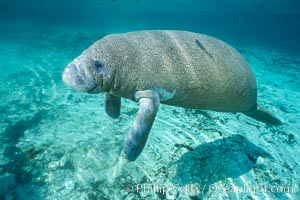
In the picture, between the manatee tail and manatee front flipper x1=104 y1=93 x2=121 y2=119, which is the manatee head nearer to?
manatee front flipper x1=104 y1=93 x2=121 y2=119

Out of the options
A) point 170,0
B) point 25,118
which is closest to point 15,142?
point 25,118

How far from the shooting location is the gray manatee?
2.96 m

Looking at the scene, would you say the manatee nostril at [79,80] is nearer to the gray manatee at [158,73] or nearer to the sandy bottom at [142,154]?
the gray manatee at [158,73]

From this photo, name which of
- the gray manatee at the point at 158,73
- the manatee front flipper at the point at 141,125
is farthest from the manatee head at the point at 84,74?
the manatee front flipper at the point at 141,125

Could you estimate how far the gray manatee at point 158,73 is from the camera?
2961 millimetres

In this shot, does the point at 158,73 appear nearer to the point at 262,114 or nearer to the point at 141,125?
the point at 141,125

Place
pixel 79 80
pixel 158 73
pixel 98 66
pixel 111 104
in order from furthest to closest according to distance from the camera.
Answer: pixel 111 104
pixel 158 73
pixel 98 66
pixel 79 80

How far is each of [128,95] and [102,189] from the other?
67.2 inches

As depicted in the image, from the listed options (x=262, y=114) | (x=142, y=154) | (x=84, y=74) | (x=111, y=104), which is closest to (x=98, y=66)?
(x=84, y=74)

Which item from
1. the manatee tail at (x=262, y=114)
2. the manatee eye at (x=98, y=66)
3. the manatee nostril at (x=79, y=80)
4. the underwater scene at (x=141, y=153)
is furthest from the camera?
the manatee tail at (x=262, y=114)

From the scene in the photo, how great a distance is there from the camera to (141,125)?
2963mm

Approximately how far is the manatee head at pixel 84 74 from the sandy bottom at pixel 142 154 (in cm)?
191

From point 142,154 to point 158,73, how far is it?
2045 mm

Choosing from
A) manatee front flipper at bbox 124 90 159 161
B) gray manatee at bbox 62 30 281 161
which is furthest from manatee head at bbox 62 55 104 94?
manatee front flipper at bbox 124 90 159 161
